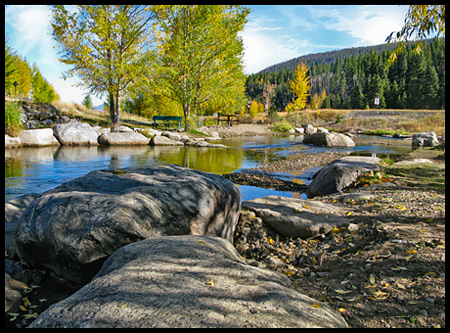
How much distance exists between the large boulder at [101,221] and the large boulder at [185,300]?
0.68m

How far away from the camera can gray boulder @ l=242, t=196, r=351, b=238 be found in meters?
4.05

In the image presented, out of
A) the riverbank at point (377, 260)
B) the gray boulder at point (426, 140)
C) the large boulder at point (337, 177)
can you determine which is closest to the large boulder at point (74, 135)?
the large boulder at point (337, 177)

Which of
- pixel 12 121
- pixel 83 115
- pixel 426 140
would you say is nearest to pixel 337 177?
pixel 12 121

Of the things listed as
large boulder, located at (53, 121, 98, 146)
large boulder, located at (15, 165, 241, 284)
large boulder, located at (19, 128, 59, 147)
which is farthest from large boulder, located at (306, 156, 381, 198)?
large boulder, located at (19, 128, 59, 147)

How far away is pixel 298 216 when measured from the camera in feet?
14.1

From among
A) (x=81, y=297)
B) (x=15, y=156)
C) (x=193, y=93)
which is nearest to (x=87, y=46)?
(x=193, y=93)

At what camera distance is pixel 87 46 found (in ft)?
63.2

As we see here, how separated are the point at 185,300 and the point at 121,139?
16.4 m

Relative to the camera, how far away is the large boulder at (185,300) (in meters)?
1.47

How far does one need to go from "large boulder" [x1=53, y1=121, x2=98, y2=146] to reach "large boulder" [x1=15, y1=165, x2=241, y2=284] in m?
13.4

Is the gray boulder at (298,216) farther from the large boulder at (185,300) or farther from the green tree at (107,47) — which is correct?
the green tree at (107,47)

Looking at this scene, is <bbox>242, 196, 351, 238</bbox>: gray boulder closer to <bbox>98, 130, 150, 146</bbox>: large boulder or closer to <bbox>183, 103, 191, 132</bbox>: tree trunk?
<bbox>98, 130, 150, 146</bbox>: large boulder

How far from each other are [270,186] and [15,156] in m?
9.86
